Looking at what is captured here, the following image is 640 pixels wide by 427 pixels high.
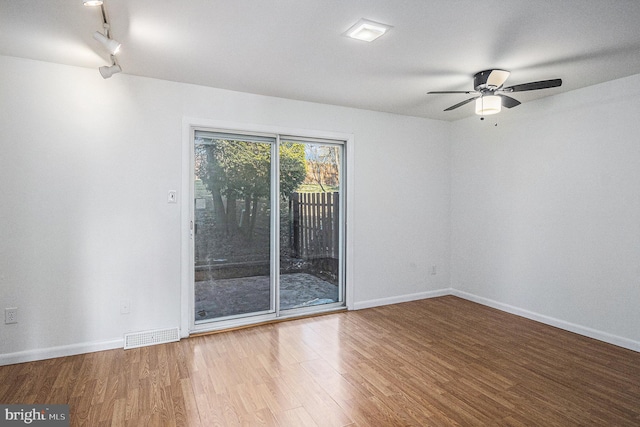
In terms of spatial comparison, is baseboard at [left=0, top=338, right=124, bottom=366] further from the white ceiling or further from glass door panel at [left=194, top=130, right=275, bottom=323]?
the white ceiling

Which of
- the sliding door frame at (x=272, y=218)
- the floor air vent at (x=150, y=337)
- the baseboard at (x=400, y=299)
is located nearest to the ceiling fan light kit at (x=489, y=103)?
the sliding door frame at (x=272, y=218)

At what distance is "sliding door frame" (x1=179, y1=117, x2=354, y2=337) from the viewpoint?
138 inches

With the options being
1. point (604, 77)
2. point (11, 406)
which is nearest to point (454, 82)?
point (604, 77)

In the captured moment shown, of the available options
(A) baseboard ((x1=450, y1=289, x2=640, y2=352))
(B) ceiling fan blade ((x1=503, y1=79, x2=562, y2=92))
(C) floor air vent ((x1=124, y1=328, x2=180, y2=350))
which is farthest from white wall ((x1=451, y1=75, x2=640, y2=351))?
(C) floor air vent ((x1=124, y1=328, x2=180, y2=350))

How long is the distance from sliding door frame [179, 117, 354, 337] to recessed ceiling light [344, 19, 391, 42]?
169 centimetres

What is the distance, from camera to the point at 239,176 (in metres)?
3.85

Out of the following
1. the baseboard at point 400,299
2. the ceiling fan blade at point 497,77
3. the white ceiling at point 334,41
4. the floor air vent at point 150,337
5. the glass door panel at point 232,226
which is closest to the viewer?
the white ceiling at point 334,41

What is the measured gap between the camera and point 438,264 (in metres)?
5.14

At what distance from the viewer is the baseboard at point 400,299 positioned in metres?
4.53

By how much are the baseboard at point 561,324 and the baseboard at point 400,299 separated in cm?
29

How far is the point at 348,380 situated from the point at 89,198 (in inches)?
107

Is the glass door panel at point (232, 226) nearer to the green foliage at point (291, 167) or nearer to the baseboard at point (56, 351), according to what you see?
the green foliage at point (291, 167)

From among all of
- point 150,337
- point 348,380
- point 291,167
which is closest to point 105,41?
point 291,167

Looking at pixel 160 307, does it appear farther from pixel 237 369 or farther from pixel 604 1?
pixel 604 1
